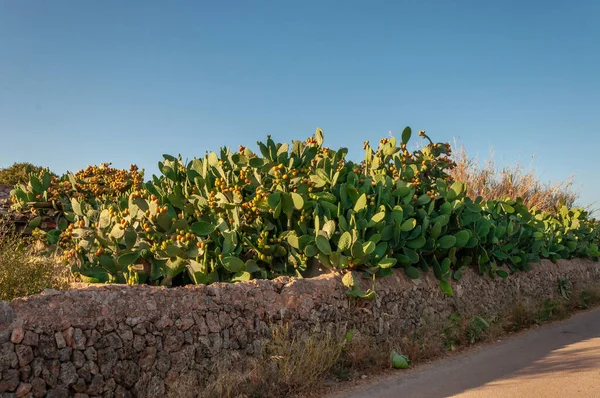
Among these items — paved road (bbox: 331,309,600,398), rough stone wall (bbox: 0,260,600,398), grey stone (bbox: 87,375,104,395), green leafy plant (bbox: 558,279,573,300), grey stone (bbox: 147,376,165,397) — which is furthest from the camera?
green leafy plant (bbox: 558,279,573,300)

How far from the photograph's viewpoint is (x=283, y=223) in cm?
909

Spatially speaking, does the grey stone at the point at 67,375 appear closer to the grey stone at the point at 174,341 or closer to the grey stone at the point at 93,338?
the grey stone at the point at 93,338

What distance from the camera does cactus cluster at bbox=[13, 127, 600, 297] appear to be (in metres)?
8.33

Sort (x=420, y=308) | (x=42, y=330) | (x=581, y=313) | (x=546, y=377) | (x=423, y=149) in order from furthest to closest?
(x=581, y=313)
(x=423, y=149)
(x=420, y=308)
(x=546, y=377)
(x=42, y=330)

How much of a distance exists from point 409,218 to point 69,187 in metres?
8.83

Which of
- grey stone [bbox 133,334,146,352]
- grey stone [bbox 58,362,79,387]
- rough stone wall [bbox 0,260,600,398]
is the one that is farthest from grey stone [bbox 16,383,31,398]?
grey stone [bbox 133,334,146,352]

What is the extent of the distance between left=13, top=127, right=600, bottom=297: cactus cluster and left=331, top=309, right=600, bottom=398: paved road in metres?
1.48

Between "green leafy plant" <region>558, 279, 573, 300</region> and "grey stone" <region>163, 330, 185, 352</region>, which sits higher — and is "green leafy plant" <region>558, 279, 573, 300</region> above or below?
below

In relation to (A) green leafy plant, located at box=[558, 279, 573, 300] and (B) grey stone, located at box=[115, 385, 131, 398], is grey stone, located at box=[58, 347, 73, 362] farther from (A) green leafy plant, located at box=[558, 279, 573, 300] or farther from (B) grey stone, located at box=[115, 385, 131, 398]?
(A) green leafy plant, located at box=[558, 279, 573, 300]

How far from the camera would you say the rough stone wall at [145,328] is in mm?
5215

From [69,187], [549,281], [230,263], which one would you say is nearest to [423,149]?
[549,281]

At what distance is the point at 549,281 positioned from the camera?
568 inches

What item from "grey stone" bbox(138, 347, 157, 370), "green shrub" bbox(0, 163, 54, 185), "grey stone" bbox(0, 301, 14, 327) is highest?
"green shrub" bbox(0, 163, 54, 185)

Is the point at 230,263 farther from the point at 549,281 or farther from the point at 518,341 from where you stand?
the point at 549,281
